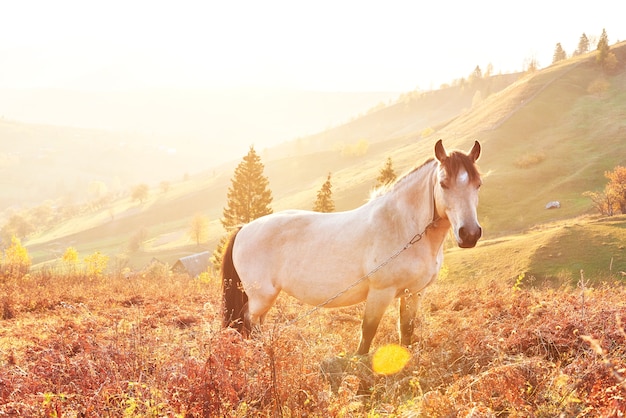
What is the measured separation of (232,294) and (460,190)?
444 cm

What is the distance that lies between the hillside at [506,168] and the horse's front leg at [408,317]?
43.0m

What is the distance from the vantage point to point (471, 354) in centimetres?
466

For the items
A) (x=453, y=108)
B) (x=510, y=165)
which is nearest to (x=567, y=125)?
(x=510, y=165)

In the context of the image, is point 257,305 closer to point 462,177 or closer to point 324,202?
point 462,177

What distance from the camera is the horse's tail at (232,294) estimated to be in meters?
6.59

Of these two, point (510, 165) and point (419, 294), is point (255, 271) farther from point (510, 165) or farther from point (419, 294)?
point (510, 165)

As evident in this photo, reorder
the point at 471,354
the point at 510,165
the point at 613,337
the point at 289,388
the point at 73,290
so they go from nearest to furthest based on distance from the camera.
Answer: the point at 289,388, the point at 613,337, the point at 471,354, the point at 73,290, the point at 510,165

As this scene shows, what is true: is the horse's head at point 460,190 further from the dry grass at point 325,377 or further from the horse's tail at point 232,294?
the horse's tail at point 232,294

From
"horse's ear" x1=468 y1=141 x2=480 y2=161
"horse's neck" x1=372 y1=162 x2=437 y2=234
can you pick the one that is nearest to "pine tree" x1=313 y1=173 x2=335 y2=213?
"horse's neck" x1=372 y1=162 x2=437 y2=234

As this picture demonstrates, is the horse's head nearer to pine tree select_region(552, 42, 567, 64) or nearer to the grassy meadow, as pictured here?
the grassy meadow

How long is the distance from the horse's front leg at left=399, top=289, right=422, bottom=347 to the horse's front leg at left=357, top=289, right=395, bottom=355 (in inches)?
23.8

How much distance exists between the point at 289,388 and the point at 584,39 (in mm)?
191418

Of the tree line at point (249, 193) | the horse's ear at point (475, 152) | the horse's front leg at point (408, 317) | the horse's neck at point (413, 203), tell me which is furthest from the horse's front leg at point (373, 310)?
the tree line at point (249, 193)

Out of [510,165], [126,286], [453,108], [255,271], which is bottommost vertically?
[510,165]
